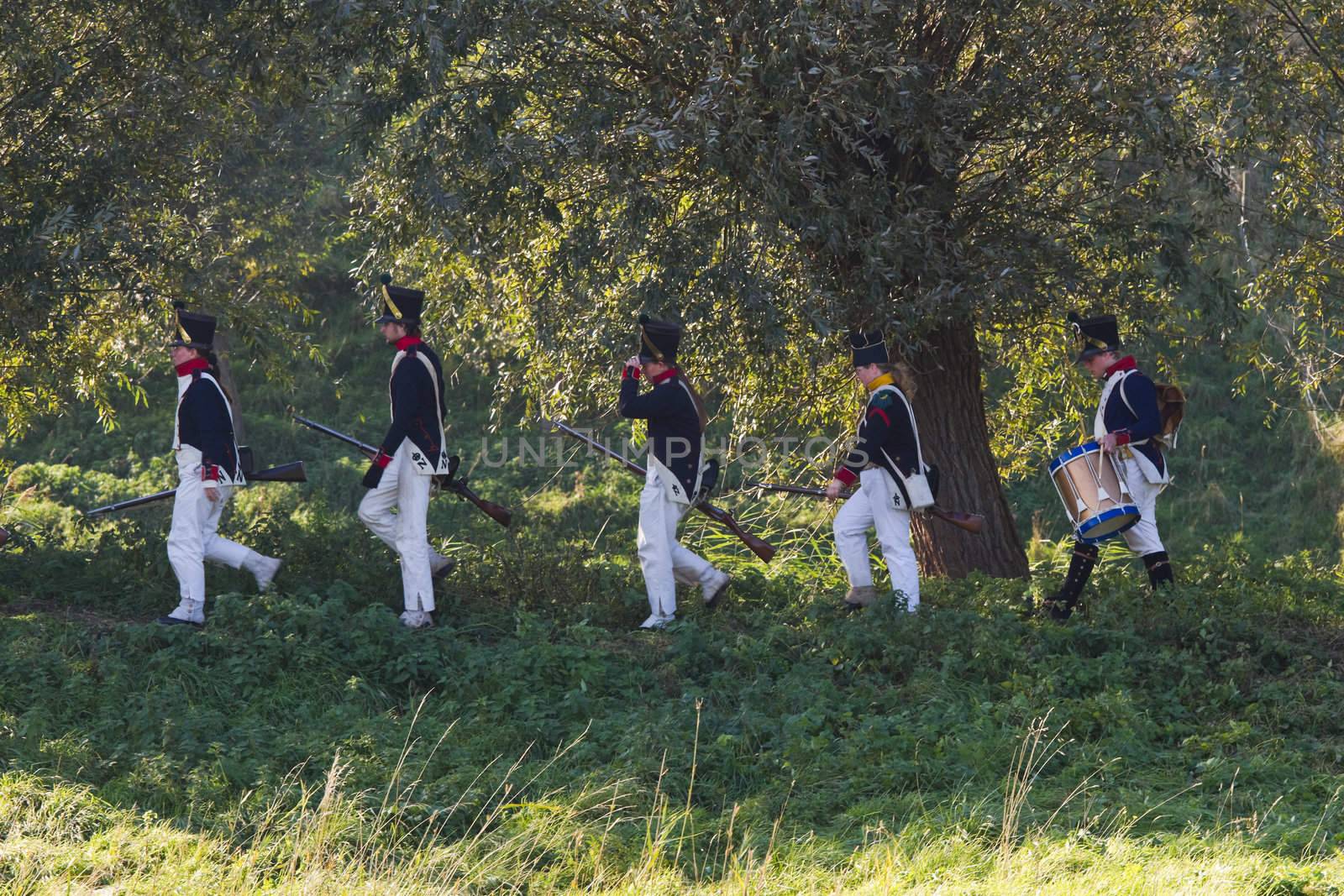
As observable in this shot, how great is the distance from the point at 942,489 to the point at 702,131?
3.78 meters

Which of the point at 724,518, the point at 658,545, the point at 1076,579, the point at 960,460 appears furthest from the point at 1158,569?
the point at 658,545

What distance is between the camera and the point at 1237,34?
34.2ft

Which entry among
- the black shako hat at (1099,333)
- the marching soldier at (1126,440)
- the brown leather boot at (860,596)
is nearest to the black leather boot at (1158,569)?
the marching soldier at (1126,440)

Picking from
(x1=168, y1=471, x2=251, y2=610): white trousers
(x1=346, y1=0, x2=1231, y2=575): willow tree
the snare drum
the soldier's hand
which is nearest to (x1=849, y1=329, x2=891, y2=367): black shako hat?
(x1=346, y1=0, x2=1231, y2=575): willow tree

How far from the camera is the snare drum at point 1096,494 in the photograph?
9664 mm

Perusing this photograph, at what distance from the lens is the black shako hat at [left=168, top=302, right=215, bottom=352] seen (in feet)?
32.4

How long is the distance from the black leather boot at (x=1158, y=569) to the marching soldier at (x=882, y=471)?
1.72 meters

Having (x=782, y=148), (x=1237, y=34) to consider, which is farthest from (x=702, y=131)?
(x=1237, y=34)

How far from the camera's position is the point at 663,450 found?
10117 millimetres

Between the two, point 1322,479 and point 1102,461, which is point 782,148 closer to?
point 1102,461

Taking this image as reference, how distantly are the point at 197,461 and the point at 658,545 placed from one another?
3225 millimetres

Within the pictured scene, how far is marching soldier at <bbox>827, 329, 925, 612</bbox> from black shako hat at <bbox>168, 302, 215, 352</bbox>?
14.7 feet

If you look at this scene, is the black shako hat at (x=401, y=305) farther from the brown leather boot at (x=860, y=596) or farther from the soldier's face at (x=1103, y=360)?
the soldier's face at (x=1103, y=360)

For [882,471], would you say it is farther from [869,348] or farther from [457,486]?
[457,486]
